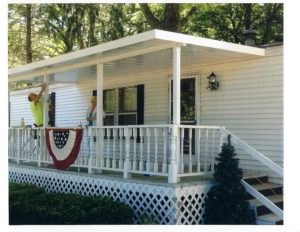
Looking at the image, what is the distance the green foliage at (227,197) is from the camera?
7.18m

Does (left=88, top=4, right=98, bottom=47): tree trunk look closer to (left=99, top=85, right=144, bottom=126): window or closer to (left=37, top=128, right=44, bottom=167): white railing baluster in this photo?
(left=99, top=85, right=144, bottom=126): window

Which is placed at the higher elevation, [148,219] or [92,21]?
[92,21]

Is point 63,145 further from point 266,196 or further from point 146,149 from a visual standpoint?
point 266,196

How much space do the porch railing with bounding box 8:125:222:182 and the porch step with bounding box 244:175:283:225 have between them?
91 cm

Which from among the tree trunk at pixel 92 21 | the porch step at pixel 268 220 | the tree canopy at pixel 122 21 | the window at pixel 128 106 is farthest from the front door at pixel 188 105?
the tree trunk at pixel 92 21

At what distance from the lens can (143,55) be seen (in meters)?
8.62

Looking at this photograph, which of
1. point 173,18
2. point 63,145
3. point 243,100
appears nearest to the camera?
point 243,100

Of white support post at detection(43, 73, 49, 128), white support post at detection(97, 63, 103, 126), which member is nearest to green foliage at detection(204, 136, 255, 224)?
white support post at detection(97, 63, 103, 126)

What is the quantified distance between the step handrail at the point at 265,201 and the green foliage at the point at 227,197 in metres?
0.16

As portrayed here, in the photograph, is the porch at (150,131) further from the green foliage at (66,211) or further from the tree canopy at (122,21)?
the tree canopy at (122,21)

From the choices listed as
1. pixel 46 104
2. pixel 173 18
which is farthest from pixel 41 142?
pixel 173 18

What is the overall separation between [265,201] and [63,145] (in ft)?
15.1
